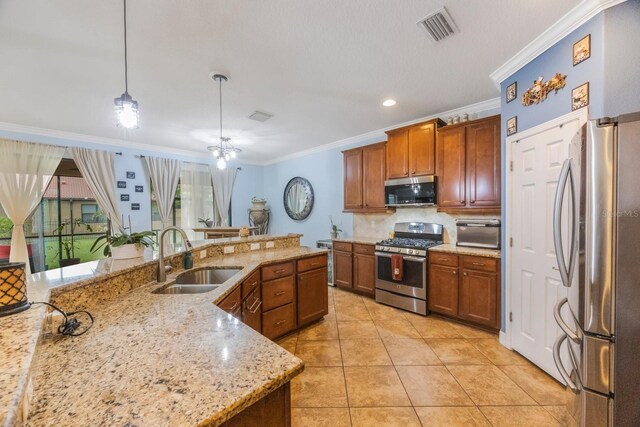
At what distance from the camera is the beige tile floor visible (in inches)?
68.2

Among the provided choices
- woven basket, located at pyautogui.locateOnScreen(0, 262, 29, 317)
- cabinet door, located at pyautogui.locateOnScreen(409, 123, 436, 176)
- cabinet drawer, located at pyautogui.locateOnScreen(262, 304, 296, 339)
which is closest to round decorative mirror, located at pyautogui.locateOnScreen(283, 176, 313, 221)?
cabinet door, located at pyautogui.locateOnScreen(409, 123, 436, 176)

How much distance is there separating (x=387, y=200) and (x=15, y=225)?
5241 mm

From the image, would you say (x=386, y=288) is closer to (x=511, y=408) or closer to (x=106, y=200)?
(x=511, y=408)

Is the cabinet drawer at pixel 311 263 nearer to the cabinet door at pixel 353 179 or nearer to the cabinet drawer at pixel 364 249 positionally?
the cabinet drawer at pixel 364 249

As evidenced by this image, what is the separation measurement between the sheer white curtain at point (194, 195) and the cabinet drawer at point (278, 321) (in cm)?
358

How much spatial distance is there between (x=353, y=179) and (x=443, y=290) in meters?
2.17

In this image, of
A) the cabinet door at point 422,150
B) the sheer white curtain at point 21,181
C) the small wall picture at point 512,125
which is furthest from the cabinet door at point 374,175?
the sheer white curtain at point 21,181

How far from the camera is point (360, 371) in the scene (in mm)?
2207

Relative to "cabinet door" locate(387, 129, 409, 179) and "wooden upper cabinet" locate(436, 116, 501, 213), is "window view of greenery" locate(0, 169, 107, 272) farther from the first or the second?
"wooden upper cabinet" locate(436, 116, 501, 213)

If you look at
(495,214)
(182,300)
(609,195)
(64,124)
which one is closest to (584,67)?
(609,195)

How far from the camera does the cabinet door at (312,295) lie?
2865 millimetres

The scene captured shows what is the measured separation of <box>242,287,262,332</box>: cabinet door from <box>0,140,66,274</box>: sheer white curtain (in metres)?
3.57

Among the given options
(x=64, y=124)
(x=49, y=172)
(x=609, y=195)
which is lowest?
(x=609, y=195)

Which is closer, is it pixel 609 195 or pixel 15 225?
pixel 609 195
